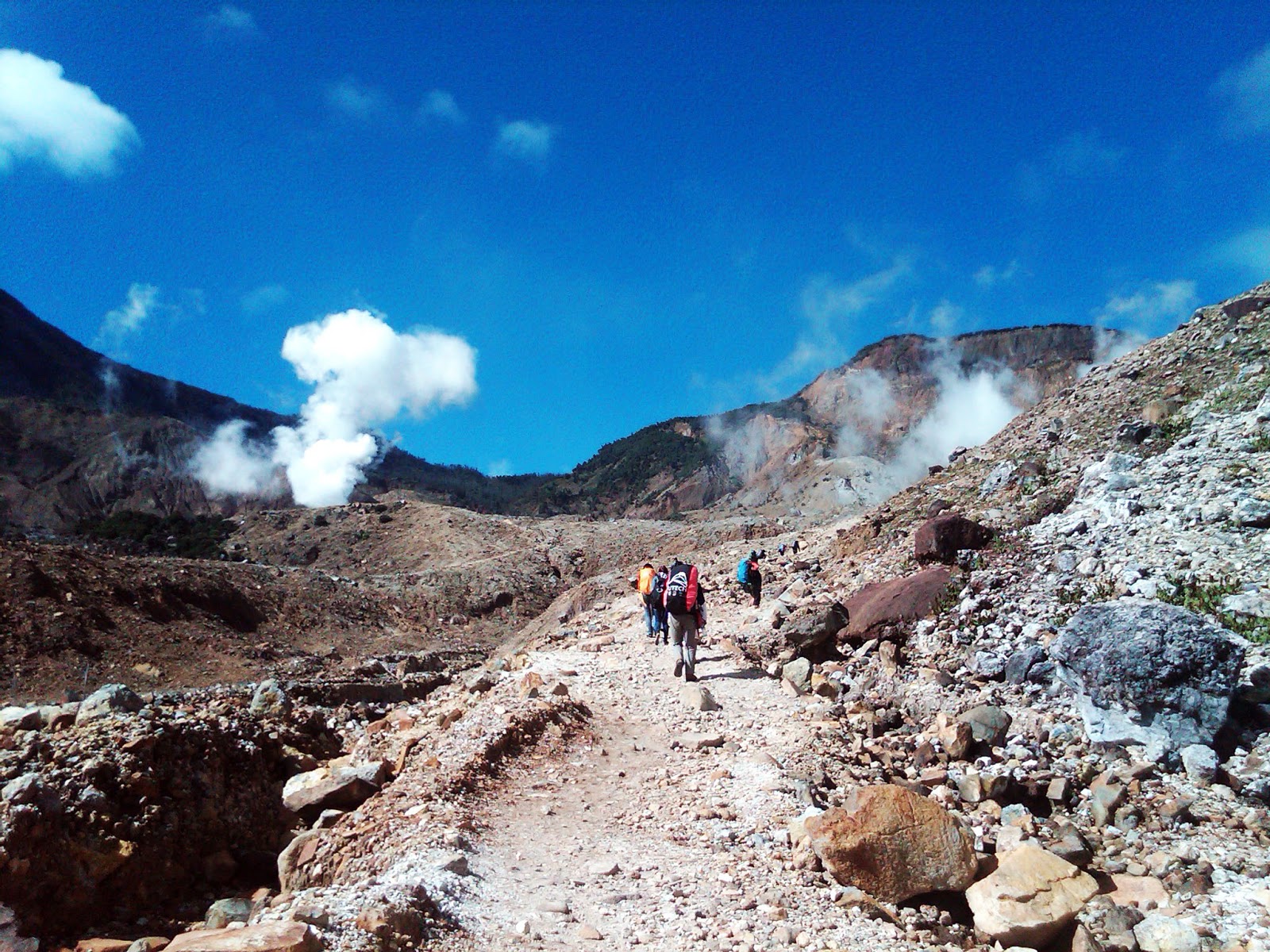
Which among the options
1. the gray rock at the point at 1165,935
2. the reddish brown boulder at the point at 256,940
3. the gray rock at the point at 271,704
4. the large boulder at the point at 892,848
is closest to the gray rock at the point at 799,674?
the large boulder at the point at 892,848

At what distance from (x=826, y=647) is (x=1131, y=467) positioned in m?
5.47

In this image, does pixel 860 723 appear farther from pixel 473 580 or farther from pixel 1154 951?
pixel 473 580

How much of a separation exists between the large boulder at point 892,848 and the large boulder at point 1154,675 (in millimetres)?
2619

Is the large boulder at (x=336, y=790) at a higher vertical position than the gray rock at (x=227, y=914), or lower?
higher

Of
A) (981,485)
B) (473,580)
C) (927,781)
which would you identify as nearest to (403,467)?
(473,580)

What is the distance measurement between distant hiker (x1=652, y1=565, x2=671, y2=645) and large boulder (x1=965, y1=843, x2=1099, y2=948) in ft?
24.6

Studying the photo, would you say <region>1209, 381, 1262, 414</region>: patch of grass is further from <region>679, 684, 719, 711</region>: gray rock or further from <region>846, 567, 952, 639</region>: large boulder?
<region>679, 684, 719, 711</region>: gray rock

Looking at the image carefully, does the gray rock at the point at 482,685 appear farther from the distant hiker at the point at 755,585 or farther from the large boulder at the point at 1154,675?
the large boulder at the point at 1154,675

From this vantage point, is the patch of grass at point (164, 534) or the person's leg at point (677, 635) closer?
the person's leg at point (677, 635)

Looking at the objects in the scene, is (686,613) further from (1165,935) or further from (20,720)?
(20,720)

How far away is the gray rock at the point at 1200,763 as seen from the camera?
266 inches

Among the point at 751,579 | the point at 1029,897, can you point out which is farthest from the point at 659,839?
the point at 751,579

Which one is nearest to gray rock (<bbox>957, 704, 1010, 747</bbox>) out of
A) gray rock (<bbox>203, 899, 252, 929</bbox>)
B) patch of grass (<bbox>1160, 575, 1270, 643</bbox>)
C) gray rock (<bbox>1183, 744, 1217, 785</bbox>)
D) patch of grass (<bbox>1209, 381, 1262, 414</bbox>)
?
gray rock (<bbox>1183, 744, 1217, 785</bbox>)

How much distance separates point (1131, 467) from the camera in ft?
39.5
